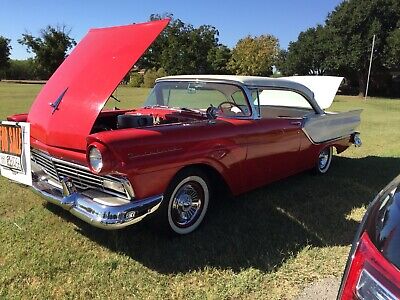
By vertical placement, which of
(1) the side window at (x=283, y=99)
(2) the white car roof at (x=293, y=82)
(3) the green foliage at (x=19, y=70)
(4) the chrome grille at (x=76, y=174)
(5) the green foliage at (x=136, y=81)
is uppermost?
(3) the green foliage at (x=19, y=70)

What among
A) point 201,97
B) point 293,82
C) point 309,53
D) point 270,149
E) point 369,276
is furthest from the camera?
point 309,53

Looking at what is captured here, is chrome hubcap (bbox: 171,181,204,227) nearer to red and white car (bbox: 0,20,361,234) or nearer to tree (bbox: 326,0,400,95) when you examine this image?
red and white car (bbox: 0,20,361,234)

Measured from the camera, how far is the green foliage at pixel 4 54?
181ft

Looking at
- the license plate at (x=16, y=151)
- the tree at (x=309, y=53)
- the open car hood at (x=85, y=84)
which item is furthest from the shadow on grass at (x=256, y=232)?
the tree at (x=309, y=53)

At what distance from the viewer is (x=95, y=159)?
286 cm

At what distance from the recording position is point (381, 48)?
28.2 m

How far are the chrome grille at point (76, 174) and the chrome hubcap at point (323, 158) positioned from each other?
10.8 ft

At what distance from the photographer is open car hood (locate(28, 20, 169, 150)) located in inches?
128

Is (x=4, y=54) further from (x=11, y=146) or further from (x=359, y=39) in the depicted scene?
(x=11, y=146)

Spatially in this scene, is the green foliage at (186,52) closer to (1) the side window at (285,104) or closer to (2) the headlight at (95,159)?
(1) the side window at (285,104)

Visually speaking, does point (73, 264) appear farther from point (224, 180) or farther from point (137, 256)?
point (224, 180)

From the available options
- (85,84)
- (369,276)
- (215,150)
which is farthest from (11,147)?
(369,276)

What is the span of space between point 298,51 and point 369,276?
114ft

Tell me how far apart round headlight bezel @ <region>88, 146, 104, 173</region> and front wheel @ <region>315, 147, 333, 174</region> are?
3.34 m
